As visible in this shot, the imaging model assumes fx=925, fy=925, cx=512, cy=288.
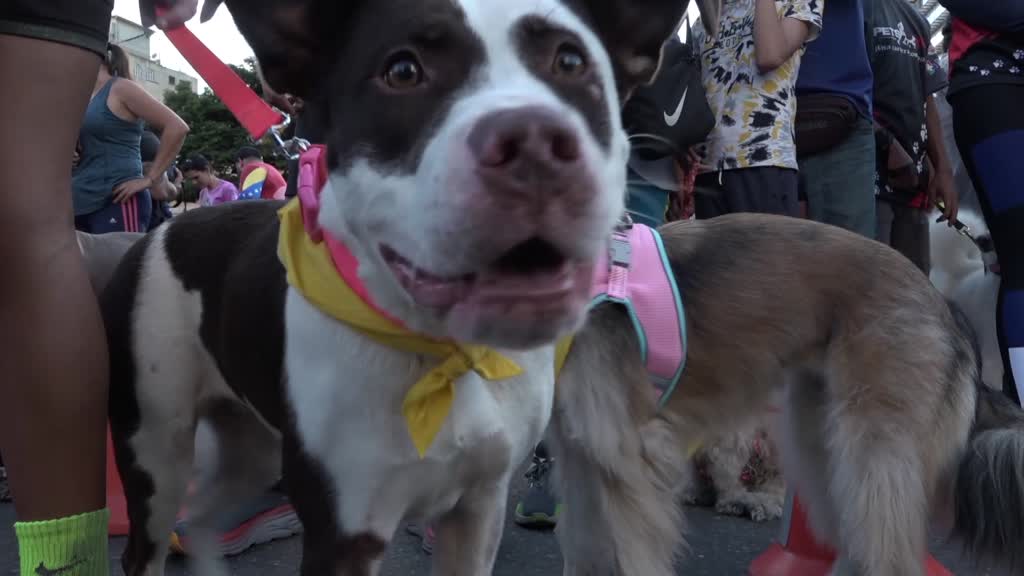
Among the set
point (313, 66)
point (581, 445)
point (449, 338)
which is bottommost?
point (581, 445)

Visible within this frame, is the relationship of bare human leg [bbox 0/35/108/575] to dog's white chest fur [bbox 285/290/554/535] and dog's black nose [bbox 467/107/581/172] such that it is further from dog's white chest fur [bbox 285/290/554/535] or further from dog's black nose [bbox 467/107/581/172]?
dog's black nose [bbox 467/107/581/172]

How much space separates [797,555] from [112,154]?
4.04 m

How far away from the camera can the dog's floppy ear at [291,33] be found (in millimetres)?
1696

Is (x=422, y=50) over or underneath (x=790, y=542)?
over

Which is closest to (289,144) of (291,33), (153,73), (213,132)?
(291,33)

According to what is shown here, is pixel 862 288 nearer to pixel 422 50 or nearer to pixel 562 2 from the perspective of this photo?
pixel 562 2

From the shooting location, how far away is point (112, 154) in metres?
5.04

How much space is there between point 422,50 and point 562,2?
351 millimetres

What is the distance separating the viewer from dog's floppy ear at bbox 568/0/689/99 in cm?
188

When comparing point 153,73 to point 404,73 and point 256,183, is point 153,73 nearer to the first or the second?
point 256,183

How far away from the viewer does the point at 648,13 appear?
188 cm

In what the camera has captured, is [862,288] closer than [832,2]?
Yes

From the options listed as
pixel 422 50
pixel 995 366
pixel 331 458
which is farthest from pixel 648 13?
pixel 995 366

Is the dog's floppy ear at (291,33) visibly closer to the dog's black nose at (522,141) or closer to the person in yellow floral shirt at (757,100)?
the dog's black nose at (522,141)
